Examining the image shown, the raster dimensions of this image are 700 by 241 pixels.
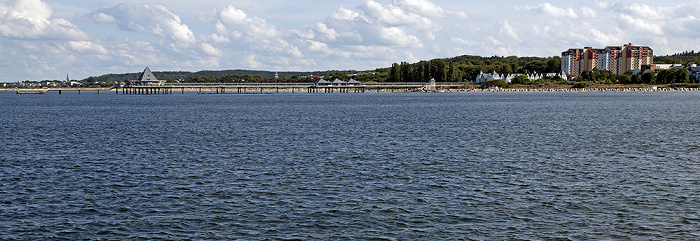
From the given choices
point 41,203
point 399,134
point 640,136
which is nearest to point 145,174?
point 41,203

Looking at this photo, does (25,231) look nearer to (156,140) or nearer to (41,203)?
(41,203)

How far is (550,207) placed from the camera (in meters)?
20.5

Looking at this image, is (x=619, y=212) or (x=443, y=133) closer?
(x=619, y=212)

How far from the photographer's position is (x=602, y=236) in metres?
17.0

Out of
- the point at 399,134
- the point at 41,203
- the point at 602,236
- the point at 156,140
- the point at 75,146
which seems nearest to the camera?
the point at 602,236

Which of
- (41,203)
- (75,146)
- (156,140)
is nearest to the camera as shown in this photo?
(41,203)

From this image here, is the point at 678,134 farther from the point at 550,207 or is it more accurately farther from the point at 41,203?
the point at 41,203

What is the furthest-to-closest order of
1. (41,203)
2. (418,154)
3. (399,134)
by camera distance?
(399,134) < (418,154) < (41,203)

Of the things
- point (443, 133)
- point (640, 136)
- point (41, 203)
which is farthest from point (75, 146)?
point (640, 136)

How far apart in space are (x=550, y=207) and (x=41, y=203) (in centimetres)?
1756

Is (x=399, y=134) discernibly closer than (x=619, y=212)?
No

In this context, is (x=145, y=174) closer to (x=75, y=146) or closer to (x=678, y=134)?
(x=75, y=146)

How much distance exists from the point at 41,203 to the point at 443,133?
33.4 metres

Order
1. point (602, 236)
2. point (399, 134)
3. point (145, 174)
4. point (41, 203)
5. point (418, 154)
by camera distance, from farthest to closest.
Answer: point (399, 134)
point (418, 154)
point (145, 174)
point (41, 203)
point (602, 236)
